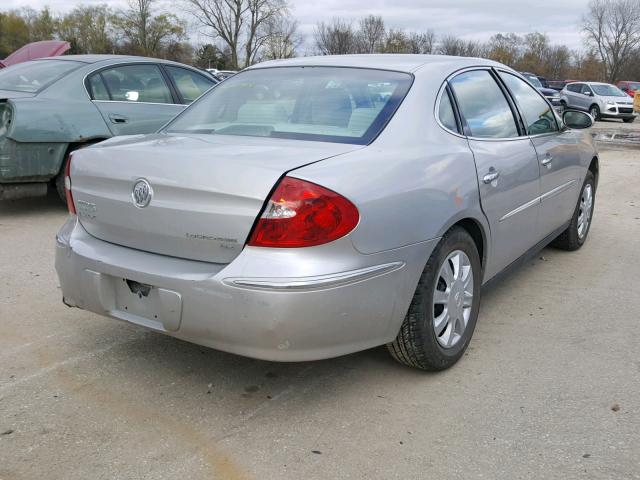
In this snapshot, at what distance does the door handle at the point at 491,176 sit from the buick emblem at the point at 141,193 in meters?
1.68

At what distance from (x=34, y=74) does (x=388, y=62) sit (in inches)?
179

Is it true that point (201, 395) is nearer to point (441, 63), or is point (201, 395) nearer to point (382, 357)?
point (382, 357)

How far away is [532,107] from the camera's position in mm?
4340

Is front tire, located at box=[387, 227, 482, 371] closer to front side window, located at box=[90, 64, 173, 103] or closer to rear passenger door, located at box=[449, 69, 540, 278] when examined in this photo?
rear passenger door, located at box=[449, 69, 540, 278]

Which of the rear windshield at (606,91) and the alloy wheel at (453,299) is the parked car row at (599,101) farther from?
the alloy wheel at (453,299)

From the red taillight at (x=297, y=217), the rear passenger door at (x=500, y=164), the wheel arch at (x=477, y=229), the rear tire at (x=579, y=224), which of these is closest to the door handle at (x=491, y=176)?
the rear passenger door at (x=500, y=164)

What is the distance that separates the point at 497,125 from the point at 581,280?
1623 millimetres

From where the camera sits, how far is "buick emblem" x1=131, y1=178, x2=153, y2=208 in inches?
103

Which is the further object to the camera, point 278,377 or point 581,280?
point 581,280

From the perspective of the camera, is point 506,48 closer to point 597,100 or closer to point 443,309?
point 597,100

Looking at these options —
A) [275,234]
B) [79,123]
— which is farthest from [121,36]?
[275,234]

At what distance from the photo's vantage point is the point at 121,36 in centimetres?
6675

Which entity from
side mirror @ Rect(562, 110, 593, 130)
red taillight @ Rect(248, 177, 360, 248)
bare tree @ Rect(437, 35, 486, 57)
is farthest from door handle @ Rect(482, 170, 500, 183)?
bare tree @ Rect(437, 35, 486, 57)

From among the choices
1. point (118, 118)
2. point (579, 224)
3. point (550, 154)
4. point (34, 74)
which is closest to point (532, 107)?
point (550, 154)
